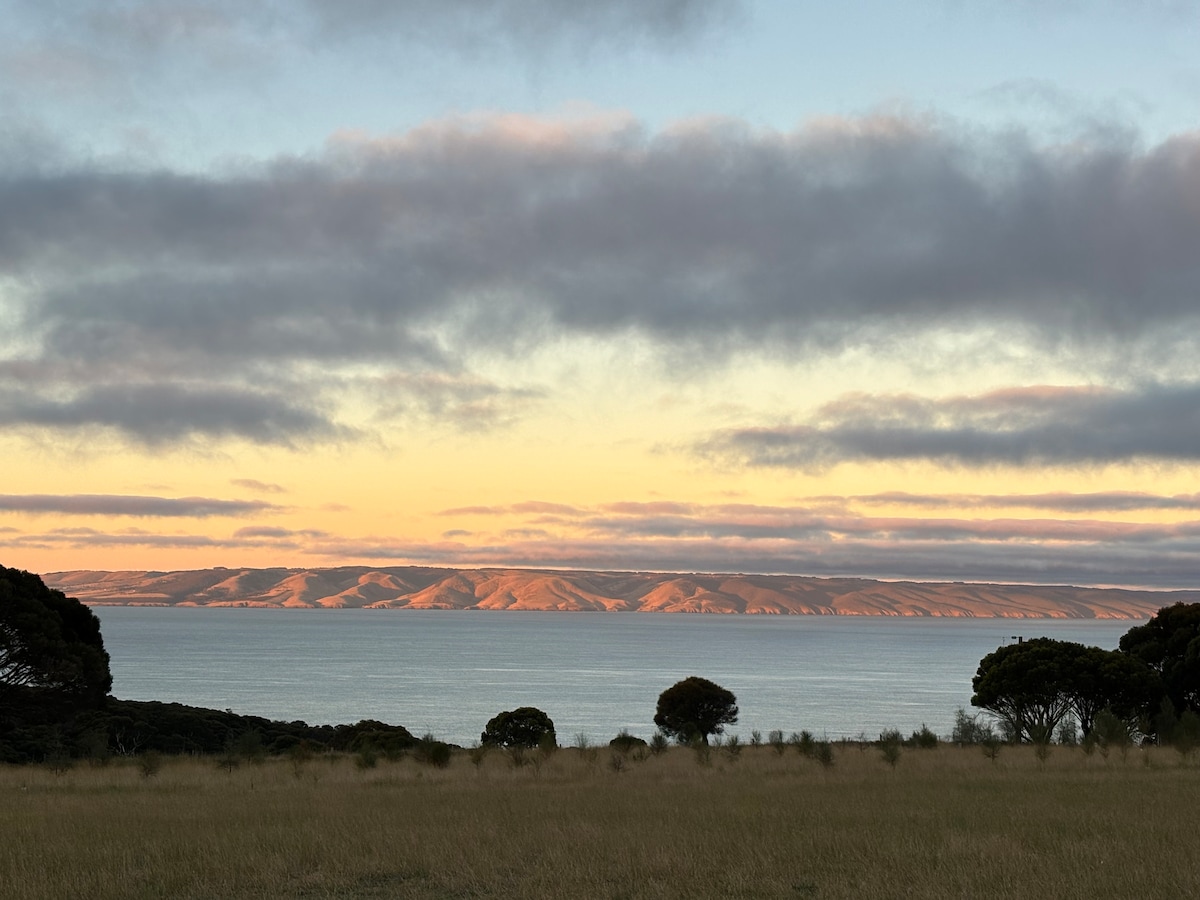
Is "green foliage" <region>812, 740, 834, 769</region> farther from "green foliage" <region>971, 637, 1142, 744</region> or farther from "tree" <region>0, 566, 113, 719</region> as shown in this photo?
"tree" <region>0, 566, 113, 719</region>

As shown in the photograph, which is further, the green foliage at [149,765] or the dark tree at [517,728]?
the dark tree at [517,728]

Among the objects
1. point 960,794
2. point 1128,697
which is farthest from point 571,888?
point 1128,697

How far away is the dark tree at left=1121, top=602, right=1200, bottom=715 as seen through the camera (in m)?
51.3

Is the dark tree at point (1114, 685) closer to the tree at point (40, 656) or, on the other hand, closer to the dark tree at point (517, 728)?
the dark tree at point (517, 728)

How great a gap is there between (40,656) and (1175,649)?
48.8 meters

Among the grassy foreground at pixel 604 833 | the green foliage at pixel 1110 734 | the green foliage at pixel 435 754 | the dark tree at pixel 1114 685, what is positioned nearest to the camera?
the grassy foreground at pixel 604 833

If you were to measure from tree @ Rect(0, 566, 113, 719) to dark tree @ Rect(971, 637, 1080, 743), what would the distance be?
127 feet

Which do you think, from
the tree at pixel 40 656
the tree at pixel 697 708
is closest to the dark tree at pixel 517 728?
the tree at pixel 697 708

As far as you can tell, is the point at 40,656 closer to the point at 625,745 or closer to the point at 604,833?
the point at 625,745

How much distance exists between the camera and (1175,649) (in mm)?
53656

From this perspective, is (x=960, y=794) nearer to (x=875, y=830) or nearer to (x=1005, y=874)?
(x=875, y=830)

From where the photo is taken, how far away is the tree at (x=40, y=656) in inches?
1447

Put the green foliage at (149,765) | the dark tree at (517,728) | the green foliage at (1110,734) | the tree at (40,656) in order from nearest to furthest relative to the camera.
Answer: the green foliage at (149,765) < the green foliage at (1110,734) < the tree at (40,656) < the dark tree at (517,728)

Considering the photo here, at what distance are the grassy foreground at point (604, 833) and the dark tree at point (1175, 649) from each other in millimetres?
25171
